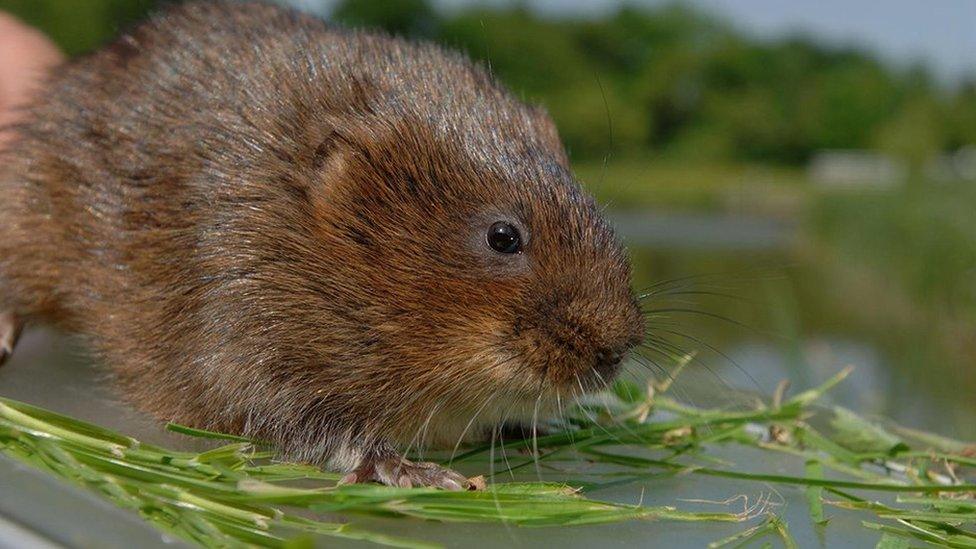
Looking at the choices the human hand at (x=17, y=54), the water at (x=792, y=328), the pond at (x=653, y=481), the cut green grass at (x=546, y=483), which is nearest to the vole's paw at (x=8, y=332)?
the pond at (x=653, y=481)

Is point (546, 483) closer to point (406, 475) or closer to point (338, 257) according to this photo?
point (406, 475)

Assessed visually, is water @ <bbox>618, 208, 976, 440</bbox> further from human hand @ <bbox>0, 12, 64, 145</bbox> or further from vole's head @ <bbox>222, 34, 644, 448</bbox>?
human hand @ <bbox>0, 12, 64, 145</bbox>

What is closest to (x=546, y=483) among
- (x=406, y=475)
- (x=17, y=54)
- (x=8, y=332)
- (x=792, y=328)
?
(x=406, y=475)

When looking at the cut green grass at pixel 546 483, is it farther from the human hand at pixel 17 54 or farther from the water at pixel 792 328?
the human hand at pixel 17 54

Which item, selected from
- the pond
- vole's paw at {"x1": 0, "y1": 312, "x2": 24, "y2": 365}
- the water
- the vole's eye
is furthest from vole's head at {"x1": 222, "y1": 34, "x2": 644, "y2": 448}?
vole's paw at {"x1": 0, "y1": 312, "x2": 24, "y2": 365}

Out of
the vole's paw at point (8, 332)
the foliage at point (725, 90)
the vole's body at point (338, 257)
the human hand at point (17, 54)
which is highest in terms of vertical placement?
the foliage at point (725, 90)

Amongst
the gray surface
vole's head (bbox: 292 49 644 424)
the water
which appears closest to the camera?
the gray surface

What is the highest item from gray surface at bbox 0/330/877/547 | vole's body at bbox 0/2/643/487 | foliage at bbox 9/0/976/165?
foliage at bbox 9/0/976/165
